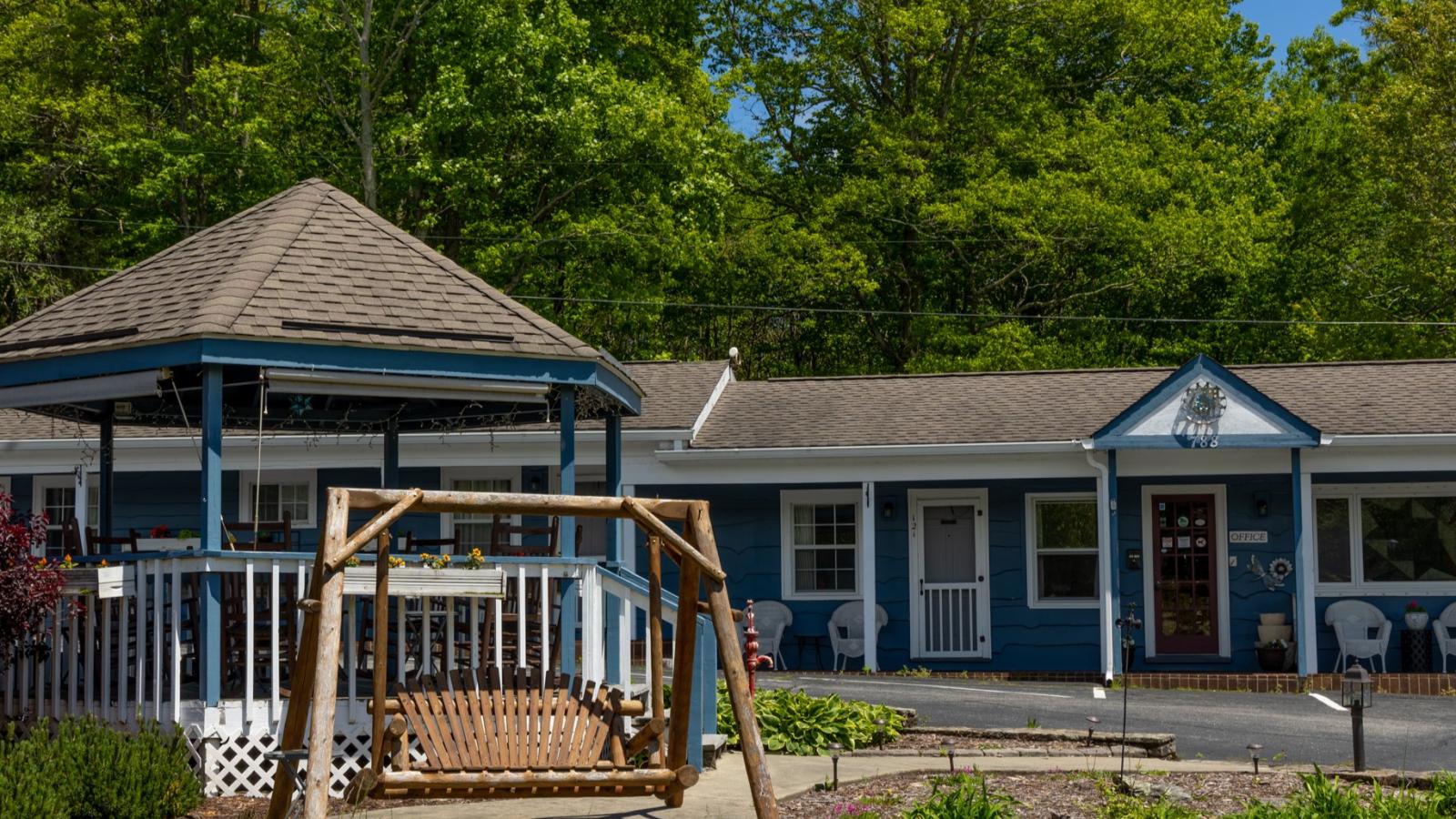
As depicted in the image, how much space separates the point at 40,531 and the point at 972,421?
1299 centimetres

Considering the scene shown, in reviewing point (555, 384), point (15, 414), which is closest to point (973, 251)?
point (15, 414)

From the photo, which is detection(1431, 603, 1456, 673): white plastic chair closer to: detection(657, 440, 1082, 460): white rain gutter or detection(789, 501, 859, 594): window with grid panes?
detection(657, 440, 1082, 460): white rain gutter

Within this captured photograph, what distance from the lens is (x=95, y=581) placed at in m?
10.2

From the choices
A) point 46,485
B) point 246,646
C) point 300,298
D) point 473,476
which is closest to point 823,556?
point 473,476

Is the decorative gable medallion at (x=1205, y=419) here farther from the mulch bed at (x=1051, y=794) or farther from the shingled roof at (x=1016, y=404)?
the mulch bed at (x=1051, y=794)

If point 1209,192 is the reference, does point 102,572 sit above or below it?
below

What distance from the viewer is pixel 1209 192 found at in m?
32.3

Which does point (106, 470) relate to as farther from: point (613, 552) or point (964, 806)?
point (964, 806)

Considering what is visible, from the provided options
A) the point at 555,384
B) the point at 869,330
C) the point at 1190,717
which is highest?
the point at 869,330

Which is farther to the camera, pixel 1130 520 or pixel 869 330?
pixel 869 330

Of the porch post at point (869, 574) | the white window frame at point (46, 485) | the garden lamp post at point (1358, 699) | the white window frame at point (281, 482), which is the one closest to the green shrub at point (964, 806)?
the garden lamp post at point (1358, 699)

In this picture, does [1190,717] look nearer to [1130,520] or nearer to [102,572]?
[1130,520]

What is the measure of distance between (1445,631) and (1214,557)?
2769 mm

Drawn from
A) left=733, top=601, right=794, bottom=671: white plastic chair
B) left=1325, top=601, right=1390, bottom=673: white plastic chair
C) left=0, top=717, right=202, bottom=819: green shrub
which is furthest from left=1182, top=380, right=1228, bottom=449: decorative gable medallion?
left=0, top=717, right=202, bottom=819: green shrub
